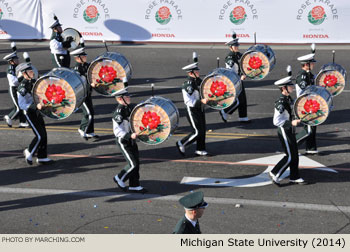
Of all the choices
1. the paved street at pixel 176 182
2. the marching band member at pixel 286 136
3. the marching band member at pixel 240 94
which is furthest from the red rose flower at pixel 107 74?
the marching band member at pixel 286 136

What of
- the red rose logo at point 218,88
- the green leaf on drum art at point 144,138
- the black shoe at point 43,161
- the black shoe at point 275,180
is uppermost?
the red rose logo at point 218,88

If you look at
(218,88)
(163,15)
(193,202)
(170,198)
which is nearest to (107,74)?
(218,88)

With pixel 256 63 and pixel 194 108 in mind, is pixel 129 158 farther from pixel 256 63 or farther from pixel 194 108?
pixel 256 63

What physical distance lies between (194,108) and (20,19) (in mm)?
14949

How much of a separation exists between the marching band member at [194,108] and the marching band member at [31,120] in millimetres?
3010

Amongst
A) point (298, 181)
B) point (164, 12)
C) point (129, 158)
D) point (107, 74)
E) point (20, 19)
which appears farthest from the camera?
point (20, 19)

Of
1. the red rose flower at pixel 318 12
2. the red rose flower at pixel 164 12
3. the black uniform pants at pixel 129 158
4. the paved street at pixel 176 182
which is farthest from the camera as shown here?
the red rose flower at pixel 164 12

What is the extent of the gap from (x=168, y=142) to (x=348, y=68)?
910 centimetres

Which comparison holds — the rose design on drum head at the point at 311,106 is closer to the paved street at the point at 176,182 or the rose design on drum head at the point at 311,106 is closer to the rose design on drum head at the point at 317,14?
the paved street at the point at 176,182

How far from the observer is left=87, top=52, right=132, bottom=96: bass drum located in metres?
14.8

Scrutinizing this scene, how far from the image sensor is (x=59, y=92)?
12.0 m

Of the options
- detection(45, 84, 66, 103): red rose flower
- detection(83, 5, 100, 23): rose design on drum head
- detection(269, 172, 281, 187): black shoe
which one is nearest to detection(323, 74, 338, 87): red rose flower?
detection(269, 172, 281, 187): black shoe

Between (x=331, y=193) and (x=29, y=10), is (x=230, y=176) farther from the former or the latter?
(x=29, y=10)

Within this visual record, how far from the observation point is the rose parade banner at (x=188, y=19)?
76.9 feet
